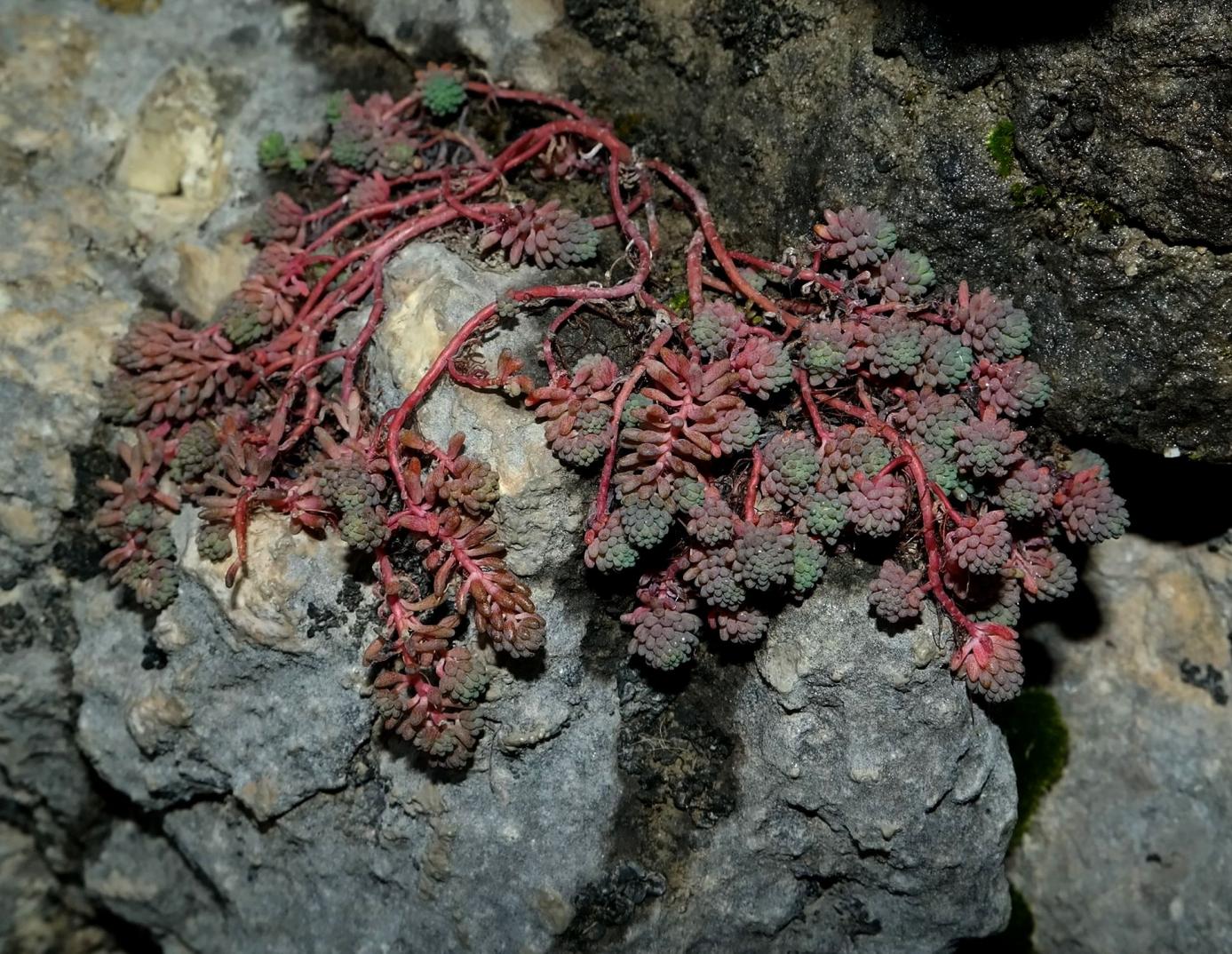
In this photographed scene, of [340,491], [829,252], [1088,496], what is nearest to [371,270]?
[340,491]

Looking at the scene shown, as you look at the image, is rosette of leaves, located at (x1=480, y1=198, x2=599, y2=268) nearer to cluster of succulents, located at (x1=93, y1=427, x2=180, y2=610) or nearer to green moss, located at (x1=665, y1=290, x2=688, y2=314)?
green moss, located at (x1=665, y1=290, x2=688, y2=314)

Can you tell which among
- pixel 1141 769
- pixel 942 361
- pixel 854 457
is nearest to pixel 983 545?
pixel 854 457

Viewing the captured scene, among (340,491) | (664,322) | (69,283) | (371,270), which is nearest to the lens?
(340,491)

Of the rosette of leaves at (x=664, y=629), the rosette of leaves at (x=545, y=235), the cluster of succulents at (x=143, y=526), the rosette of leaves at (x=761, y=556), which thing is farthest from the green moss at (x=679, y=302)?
the cluster of succulents at (x=143, y=526)

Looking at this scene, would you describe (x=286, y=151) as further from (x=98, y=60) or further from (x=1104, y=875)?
(x=1104, y=875)

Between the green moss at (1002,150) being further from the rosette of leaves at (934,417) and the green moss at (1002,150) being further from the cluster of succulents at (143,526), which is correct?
the cluster of succulents at (143,526)

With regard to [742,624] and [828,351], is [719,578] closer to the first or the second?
[742,624]
